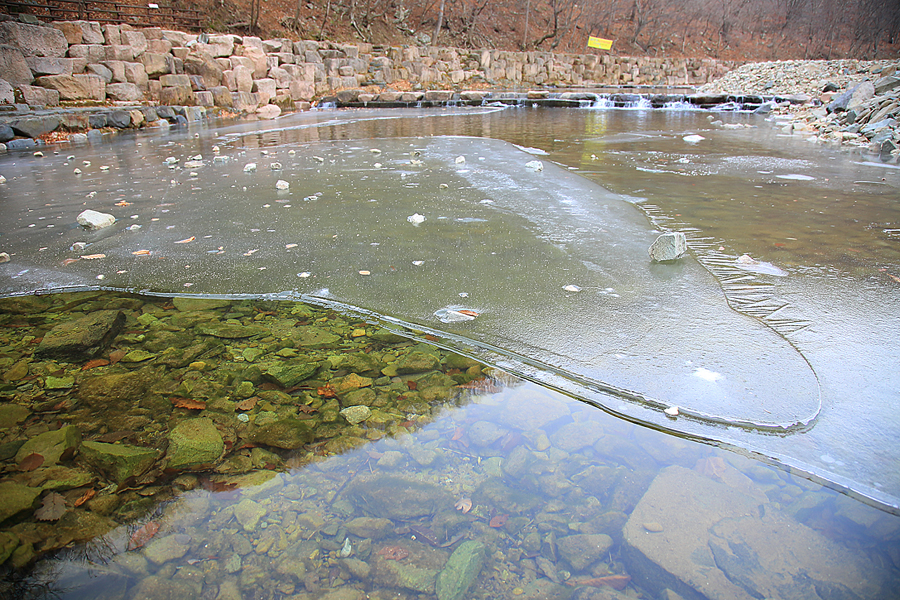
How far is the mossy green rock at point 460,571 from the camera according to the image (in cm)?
96

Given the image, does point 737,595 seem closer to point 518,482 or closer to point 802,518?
point 802,518

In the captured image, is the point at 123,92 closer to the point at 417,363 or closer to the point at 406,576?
the point at 417,363

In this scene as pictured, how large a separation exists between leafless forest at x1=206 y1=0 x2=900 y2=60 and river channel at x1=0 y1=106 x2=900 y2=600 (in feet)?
89.7

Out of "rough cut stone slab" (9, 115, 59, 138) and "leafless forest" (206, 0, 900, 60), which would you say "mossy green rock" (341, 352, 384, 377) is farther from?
"leafless forest" (206, 0, 900, 60)

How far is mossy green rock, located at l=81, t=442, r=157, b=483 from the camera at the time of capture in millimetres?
1250

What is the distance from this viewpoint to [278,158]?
5949mm

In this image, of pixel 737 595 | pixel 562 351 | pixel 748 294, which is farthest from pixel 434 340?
pixel 748 294

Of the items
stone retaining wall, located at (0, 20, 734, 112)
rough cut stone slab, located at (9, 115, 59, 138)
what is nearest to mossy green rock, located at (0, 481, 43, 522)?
rough cut stone slab, located at (9, 115, 59, 138)

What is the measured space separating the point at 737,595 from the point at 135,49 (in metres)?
14.4

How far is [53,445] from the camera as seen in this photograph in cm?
134

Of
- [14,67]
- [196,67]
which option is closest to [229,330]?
[14,67]

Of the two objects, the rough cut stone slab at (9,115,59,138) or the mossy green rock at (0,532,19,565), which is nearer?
the mossy green rock at (0,532,19,565)

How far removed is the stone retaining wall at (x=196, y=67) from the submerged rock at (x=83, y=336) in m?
9.46

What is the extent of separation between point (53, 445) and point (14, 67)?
36.3ft
